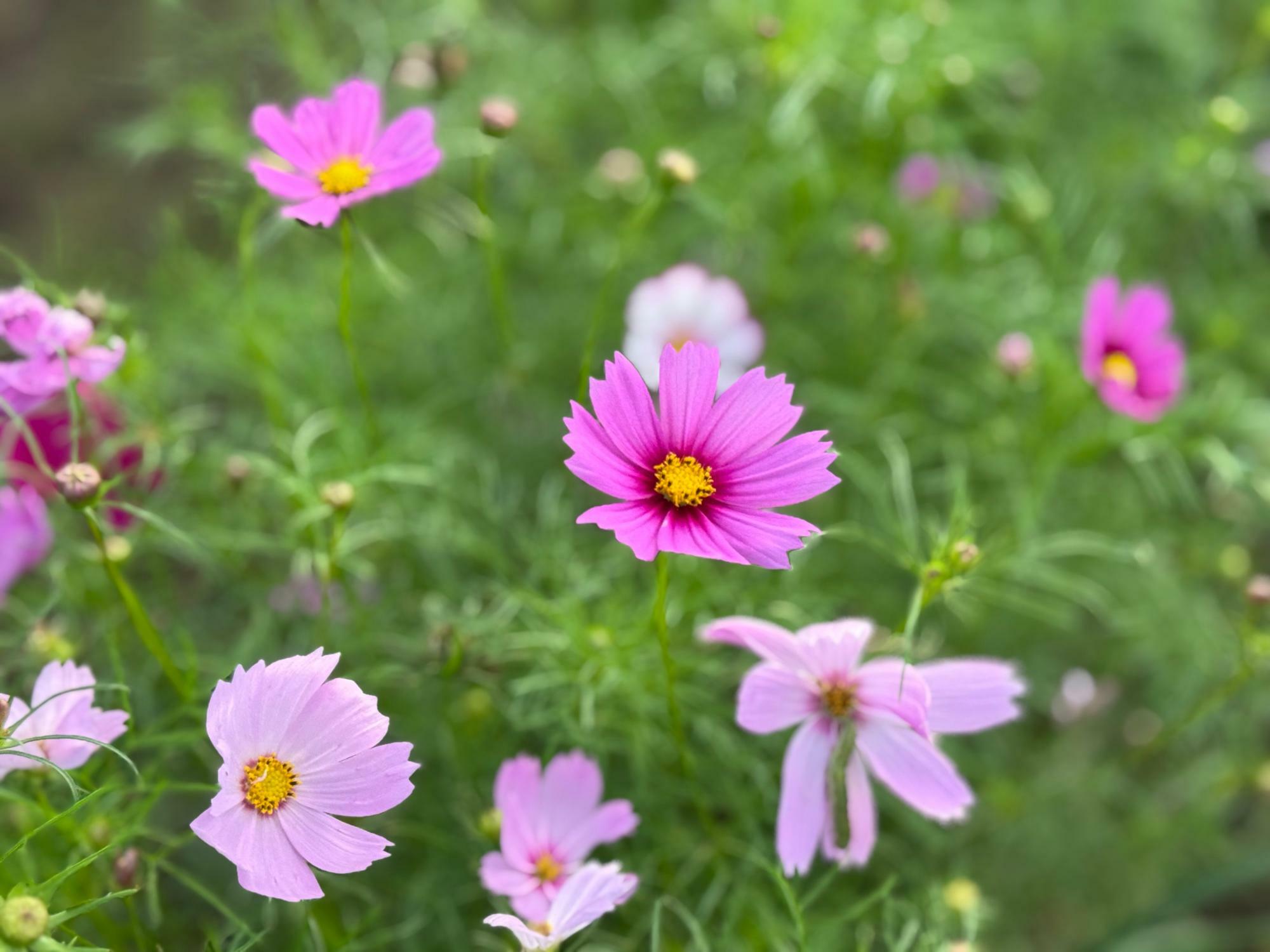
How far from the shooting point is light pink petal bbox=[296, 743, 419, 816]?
23.2 inches

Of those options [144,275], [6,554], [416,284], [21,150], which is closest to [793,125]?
[416,284]

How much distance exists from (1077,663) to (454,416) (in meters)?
0.80

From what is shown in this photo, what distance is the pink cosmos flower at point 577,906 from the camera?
594 millimetres

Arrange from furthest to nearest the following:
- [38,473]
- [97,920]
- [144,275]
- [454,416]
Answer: [144,275], [454,416], [38,473], [97,920]

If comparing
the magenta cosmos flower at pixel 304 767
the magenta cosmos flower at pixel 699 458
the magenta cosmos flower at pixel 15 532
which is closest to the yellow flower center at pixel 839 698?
the magenta cosmos flower at pixel 699 458

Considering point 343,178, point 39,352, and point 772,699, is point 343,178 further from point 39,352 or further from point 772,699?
point 772,699

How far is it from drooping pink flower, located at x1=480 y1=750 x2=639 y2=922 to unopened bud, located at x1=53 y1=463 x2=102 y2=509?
31cm

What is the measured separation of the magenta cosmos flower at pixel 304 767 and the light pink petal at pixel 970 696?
13.3 inches

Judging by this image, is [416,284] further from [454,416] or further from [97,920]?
[97,920]

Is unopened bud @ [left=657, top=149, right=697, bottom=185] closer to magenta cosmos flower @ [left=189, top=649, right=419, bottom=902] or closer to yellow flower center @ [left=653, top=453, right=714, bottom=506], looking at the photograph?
yellow flower center @ [left=653, top=453, right=714, bottom=506]

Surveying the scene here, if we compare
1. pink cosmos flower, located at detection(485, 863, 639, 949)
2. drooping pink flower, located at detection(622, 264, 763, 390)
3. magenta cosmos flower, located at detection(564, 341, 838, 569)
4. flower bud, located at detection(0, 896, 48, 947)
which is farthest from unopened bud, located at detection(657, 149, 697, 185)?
flower bud, located at detection(0, 896, 48, 947)

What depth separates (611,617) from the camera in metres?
0.91

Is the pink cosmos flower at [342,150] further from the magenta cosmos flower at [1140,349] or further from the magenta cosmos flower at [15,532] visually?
the magenta cosmos flower at [1140,349]

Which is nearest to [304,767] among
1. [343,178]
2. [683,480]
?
[683,480]
